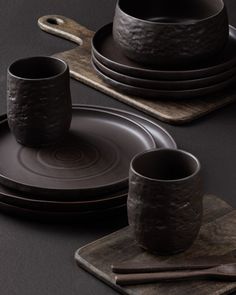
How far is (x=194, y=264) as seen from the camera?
3.79 feet

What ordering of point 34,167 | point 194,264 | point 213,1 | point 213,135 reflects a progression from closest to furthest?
point 194,264 → point 34,167 → point 213,135 → point 213,1

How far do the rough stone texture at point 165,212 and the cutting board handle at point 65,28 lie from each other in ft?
2.10

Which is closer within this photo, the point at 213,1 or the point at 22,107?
the point at 22,107

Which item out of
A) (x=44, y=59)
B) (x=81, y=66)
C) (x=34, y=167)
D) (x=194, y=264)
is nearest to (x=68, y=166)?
(x=34, y=167)

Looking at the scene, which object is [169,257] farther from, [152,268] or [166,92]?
[166,92]

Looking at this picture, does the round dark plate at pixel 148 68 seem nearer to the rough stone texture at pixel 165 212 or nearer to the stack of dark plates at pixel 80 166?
the stack of dark plates at pixel 80 166

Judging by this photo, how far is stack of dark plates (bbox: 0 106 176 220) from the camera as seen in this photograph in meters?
1.28

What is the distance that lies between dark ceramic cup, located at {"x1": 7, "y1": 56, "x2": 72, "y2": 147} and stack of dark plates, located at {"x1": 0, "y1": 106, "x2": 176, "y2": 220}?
2 centimetres

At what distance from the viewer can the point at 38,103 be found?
135 centimetres

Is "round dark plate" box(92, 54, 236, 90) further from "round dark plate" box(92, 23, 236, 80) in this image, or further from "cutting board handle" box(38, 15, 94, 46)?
"cutting board handle" box(38, 15, 94, 46)

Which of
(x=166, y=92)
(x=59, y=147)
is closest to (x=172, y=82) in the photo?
(x=166, y=92)

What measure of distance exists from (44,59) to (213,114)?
0.95 ft

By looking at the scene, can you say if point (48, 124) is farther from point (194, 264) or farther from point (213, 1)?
point (213, 1)

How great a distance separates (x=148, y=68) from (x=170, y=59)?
0.04 metres
